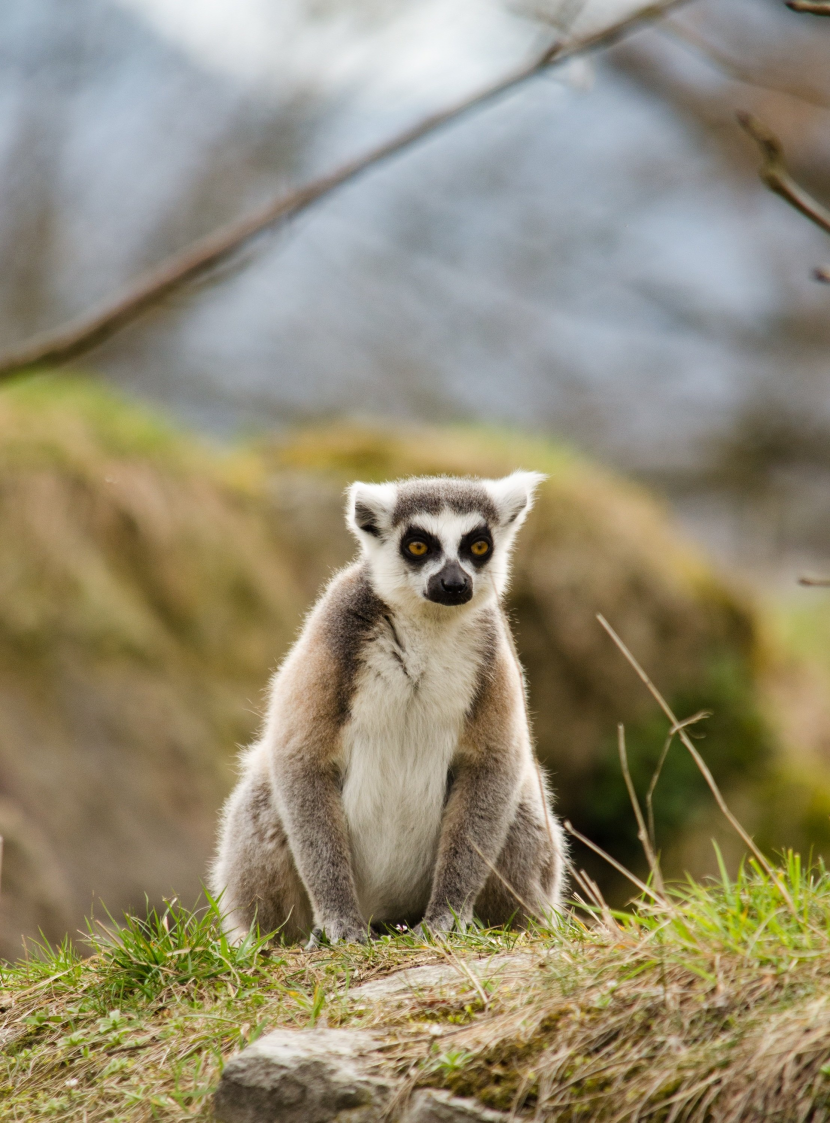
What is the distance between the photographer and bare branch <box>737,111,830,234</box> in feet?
7.64

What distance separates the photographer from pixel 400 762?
4164 millimetres

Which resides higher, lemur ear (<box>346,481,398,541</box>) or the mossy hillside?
lemur ear (<box>346,481,398,541</box>)

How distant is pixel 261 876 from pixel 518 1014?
1921mm

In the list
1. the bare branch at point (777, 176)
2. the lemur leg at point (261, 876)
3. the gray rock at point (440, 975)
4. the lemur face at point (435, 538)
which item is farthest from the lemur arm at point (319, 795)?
the bare branch at point (777, 176)

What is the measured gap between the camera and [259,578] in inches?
368

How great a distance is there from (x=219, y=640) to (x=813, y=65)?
9.85 meters

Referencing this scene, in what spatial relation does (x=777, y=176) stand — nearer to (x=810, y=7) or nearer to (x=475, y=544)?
(x=810, y=7)

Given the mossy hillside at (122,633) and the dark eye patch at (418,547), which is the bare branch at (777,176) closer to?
the dark eye patch at (418,547)

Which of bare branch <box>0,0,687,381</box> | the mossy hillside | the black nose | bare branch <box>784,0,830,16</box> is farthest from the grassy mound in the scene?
bare branch <box>784,0,830,16</box>

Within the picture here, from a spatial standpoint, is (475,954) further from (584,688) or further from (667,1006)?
(584,688)

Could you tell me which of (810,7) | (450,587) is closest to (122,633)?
(450,587)

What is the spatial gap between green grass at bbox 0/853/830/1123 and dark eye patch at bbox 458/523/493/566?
152 cm

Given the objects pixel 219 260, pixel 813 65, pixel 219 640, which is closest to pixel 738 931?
pixel 219 260

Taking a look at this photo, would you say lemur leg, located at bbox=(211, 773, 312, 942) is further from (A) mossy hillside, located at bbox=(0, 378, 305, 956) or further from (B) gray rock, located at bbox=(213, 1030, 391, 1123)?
(A) mossy hillside, located at bbox=(0, 378, 305, 956)
